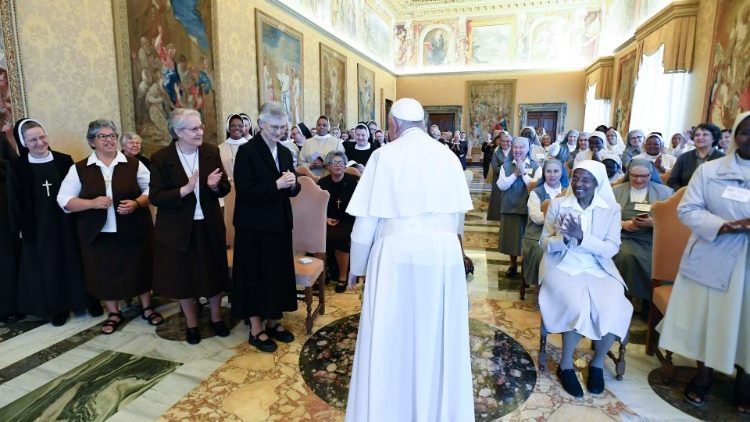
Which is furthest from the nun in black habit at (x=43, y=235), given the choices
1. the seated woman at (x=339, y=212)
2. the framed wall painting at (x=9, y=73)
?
the seated woman at (x=339, y=212)

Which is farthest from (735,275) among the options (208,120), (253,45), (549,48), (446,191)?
(549,48)

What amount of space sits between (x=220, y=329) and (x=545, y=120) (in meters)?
19.3

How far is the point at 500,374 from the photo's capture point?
3074 millimetres

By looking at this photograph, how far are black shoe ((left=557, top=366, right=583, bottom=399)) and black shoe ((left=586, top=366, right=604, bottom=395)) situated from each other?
7cm

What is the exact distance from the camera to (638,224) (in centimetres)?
380

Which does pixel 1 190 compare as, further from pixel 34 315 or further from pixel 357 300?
pixel 357 300

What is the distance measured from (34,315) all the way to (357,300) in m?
3.04

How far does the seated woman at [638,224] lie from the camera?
379cm

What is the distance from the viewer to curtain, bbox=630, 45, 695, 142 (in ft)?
28.6

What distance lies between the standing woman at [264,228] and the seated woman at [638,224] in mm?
3029

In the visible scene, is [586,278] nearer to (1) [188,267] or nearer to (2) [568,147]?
(1) [188,267]

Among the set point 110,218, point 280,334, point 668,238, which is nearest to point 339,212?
point 280,334

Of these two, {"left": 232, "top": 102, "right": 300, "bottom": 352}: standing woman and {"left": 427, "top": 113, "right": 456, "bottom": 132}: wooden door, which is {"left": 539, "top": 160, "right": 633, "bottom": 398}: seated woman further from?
{"left": 427, "top": 113, "right": 456, "bottom": 132}: wooden door

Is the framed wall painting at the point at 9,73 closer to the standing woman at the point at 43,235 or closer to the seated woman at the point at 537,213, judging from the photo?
the standing woman at the point at 43,235
